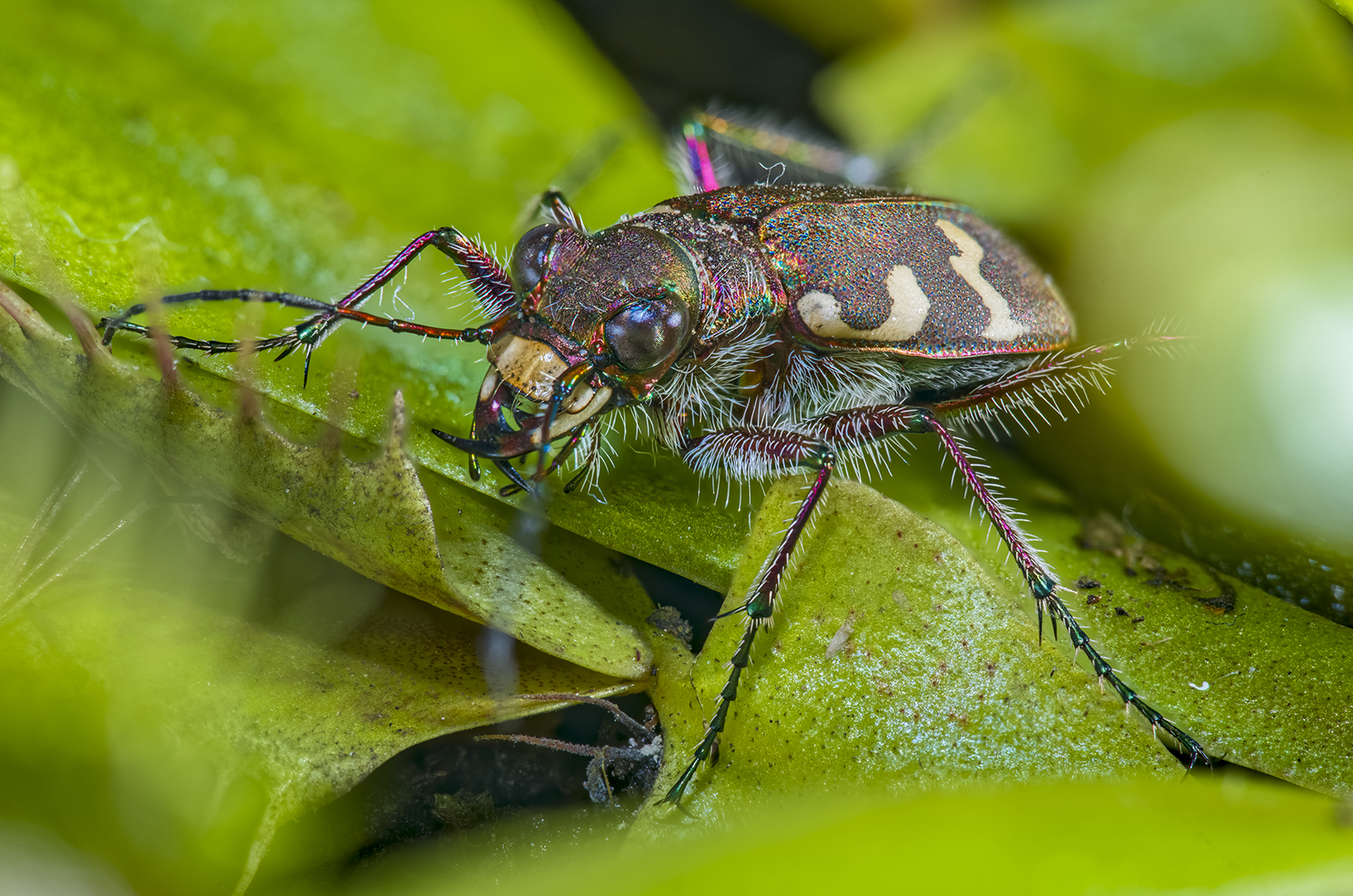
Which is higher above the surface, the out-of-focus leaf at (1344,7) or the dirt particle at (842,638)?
→ the out-of-focus leaf at (1344,7)

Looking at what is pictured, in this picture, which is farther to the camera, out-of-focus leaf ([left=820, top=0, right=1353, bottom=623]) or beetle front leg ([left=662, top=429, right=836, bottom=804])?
out-of-focus leaf ([left=820, top=0, right=1353, bottom=623])

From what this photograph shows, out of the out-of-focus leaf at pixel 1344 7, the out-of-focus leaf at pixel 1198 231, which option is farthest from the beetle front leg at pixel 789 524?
the out-of-focus leaf at pixel 1344 7

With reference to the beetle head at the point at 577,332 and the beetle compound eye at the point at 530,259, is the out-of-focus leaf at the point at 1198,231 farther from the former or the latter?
→ the beetle compound eye at the point at 530,259

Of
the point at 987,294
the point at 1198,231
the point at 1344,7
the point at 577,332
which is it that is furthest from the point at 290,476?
the point at 1198,231

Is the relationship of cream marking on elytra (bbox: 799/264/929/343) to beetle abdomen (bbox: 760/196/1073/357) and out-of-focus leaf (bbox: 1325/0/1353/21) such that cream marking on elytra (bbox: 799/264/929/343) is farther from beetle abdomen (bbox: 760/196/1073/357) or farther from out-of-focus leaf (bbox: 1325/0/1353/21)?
out-of-focus leaf (bbox: 1325/0/1353/21)

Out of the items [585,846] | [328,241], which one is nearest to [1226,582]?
[585,846]

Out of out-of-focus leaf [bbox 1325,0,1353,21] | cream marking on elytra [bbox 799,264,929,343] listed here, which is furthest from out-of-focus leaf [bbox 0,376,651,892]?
out-of-focus leaf [bbox 1325,0,1353,21]

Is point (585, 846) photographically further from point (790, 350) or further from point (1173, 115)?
point (1173, 115)
